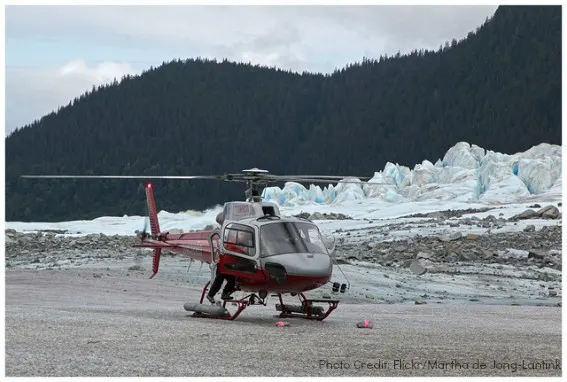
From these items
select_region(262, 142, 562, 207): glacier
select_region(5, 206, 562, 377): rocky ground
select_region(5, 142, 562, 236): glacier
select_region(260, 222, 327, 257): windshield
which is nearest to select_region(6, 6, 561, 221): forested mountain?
select_region(262, 142, 562, 207): glacier

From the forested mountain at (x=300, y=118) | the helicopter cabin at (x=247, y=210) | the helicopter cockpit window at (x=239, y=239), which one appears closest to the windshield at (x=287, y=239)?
the helicopter cockpit window at (x=239, y=239)

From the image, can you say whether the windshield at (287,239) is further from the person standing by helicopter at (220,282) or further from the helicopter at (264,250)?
the person standing by helicopter at (220,282)

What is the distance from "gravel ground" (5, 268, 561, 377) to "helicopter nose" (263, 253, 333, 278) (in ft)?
1.89

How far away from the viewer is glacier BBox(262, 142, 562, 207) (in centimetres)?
4341

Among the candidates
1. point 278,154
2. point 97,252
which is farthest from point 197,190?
point 97,252

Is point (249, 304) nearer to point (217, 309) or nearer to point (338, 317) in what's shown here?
point (217, 309)

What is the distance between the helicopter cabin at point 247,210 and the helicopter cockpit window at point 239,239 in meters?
0.14

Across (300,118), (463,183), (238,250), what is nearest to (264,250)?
(238,250)

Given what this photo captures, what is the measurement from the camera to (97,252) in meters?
26.8

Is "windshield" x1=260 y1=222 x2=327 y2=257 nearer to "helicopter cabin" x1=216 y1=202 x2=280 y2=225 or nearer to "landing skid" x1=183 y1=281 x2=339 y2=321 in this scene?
"helicopter cabin" x1=216 y1=202 x2=280 y2=225

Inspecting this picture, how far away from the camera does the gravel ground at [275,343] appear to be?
7.26 meters

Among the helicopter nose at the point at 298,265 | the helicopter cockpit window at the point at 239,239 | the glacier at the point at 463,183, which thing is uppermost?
the glacier at the point at 463,183

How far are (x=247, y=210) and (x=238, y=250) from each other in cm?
46

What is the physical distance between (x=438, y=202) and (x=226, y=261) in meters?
31.8
